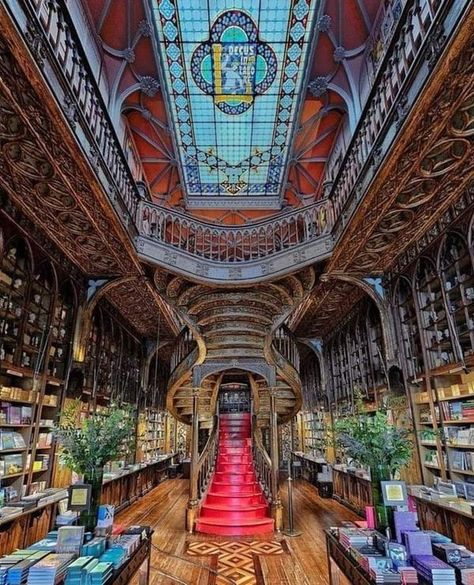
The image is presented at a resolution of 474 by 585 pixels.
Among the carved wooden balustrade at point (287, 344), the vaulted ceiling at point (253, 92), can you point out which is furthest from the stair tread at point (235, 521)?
the vaulted ceiling at point (253, 92)

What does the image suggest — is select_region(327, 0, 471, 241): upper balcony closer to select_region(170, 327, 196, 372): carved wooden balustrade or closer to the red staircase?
select_region(170, 327, 196, 372): carved wooden balustrade

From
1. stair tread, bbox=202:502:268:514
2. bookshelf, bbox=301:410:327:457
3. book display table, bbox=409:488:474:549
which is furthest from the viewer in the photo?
bookshelf, bbox=301:410:327:457

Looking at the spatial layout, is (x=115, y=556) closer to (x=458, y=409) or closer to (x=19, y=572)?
(x=19, y=572)

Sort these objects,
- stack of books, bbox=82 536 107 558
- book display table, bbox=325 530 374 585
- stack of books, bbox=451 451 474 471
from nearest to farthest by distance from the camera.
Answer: book display table, bbox=325 530 374 585
stack of books, bbox=82 536 107 558
stack of books, bbox=451 451 474 471

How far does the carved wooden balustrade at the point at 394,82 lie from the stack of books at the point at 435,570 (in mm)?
3045

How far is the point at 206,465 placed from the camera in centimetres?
705

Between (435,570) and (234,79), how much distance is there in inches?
258

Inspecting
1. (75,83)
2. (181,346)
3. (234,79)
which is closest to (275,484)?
(181,346)

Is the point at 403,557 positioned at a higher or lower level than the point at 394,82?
lower

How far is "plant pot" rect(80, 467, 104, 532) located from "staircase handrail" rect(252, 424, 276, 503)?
3.97m

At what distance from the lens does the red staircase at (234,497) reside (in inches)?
218

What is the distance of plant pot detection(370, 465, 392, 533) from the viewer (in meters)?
2.58

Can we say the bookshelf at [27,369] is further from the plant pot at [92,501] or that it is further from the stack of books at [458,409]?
the stack of books at [458,409]

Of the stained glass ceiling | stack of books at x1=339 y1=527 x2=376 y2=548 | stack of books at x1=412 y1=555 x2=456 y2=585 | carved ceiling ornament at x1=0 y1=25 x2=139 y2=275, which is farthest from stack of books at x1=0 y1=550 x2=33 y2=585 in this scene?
the stained glass ceiling
